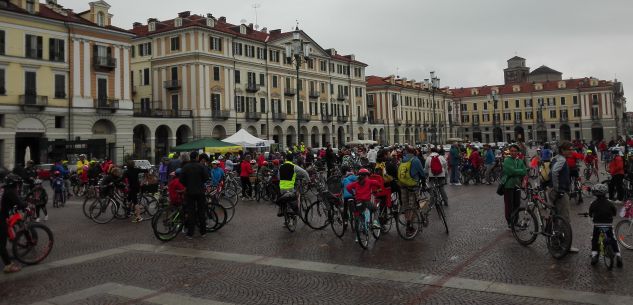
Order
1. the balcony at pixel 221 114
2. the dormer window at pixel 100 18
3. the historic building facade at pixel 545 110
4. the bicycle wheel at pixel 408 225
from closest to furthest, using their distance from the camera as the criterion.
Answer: the bicycle wheel at pixel 408 225 → the dormer window at pixel 100 18 → the balcony at pixel 221 114 → the historic building facade at pixel 545 110

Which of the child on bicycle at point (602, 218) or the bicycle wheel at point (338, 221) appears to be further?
the bicycle wheel at point (338, 221)

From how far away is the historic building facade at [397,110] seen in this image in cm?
8606

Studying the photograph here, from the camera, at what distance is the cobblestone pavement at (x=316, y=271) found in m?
6.53

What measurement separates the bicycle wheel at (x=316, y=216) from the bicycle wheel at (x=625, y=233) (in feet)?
19.4

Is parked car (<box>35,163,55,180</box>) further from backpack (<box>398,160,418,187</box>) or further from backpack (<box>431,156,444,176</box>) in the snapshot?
backpack (<box>398,160,418,187</box>)

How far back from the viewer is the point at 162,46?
54.4 metres

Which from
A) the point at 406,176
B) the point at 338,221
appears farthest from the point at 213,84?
the point at 338,221

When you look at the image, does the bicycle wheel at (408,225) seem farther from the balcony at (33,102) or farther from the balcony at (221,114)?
the balcony at (221,114)

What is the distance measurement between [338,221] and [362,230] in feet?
5.02

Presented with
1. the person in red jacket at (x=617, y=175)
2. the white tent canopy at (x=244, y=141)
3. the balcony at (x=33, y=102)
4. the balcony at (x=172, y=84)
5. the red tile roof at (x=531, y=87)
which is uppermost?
the red tile roof at (x=531, y=87)

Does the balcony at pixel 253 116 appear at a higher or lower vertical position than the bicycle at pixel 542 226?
higher

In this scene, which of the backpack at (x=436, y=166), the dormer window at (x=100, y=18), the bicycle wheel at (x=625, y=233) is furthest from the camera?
the dormer window at (x=100, y=18)

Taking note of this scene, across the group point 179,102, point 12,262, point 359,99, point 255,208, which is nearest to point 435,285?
point 12,262

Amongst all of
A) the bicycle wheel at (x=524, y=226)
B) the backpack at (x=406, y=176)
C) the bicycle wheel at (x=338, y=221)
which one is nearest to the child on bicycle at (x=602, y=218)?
the bicycle wheel at (x=524, y=226)
